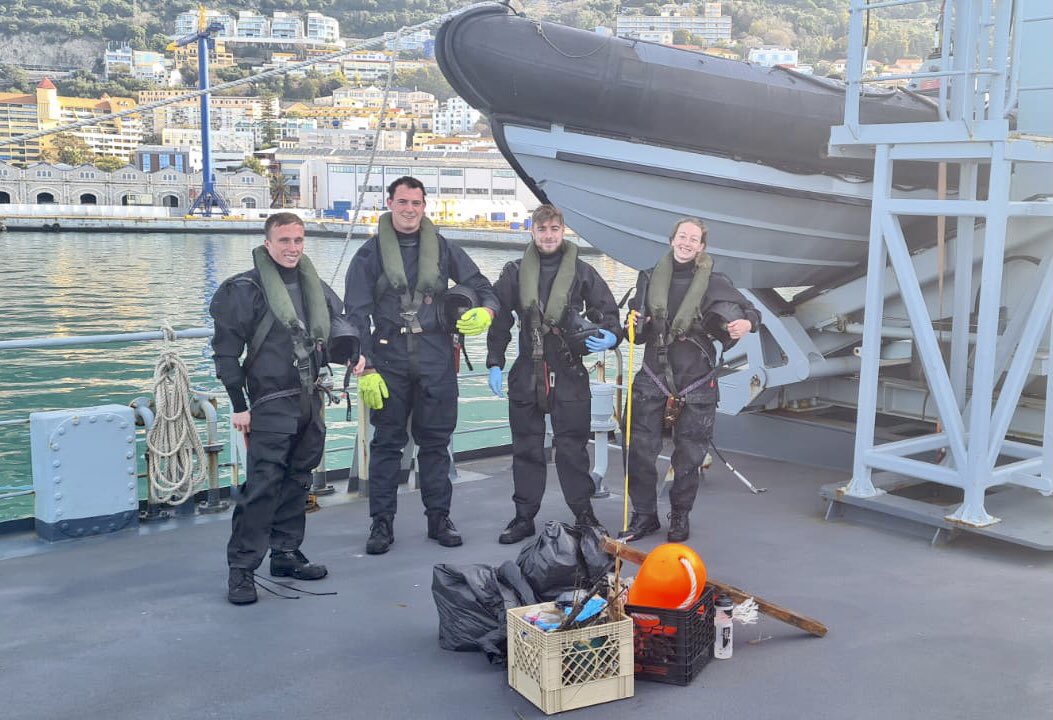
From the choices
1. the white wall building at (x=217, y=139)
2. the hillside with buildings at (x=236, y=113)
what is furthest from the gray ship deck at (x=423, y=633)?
the white wall building at (x=217, y=139)

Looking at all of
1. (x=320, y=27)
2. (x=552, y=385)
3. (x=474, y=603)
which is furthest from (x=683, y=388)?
(x=320, y=27)

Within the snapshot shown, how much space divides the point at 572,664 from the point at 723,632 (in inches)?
24.4

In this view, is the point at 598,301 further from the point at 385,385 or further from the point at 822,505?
the point at 822,505

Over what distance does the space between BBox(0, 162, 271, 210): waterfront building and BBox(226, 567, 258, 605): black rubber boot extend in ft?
330

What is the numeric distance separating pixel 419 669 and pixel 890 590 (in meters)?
1.92

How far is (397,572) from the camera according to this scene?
14.0 feet

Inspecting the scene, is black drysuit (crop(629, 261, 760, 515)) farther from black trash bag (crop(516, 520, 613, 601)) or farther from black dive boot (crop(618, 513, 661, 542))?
black trash bag (crop(516, 520, 613, 601))

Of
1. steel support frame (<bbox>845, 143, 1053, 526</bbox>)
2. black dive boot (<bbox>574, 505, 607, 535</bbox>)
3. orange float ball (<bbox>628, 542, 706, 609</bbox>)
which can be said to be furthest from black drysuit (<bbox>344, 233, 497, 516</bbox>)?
steel support frame (<bbox>845, 143, 1053, 526</bbox>)

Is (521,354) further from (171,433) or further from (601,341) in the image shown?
(171,433)

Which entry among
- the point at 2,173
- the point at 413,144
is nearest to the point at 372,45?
the point at 413,144

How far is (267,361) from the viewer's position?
3889mm

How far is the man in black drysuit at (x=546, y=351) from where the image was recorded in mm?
4602

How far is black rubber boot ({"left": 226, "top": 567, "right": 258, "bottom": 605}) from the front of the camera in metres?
3.88

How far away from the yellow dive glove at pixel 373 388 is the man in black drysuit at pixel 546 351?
1.63 ft
